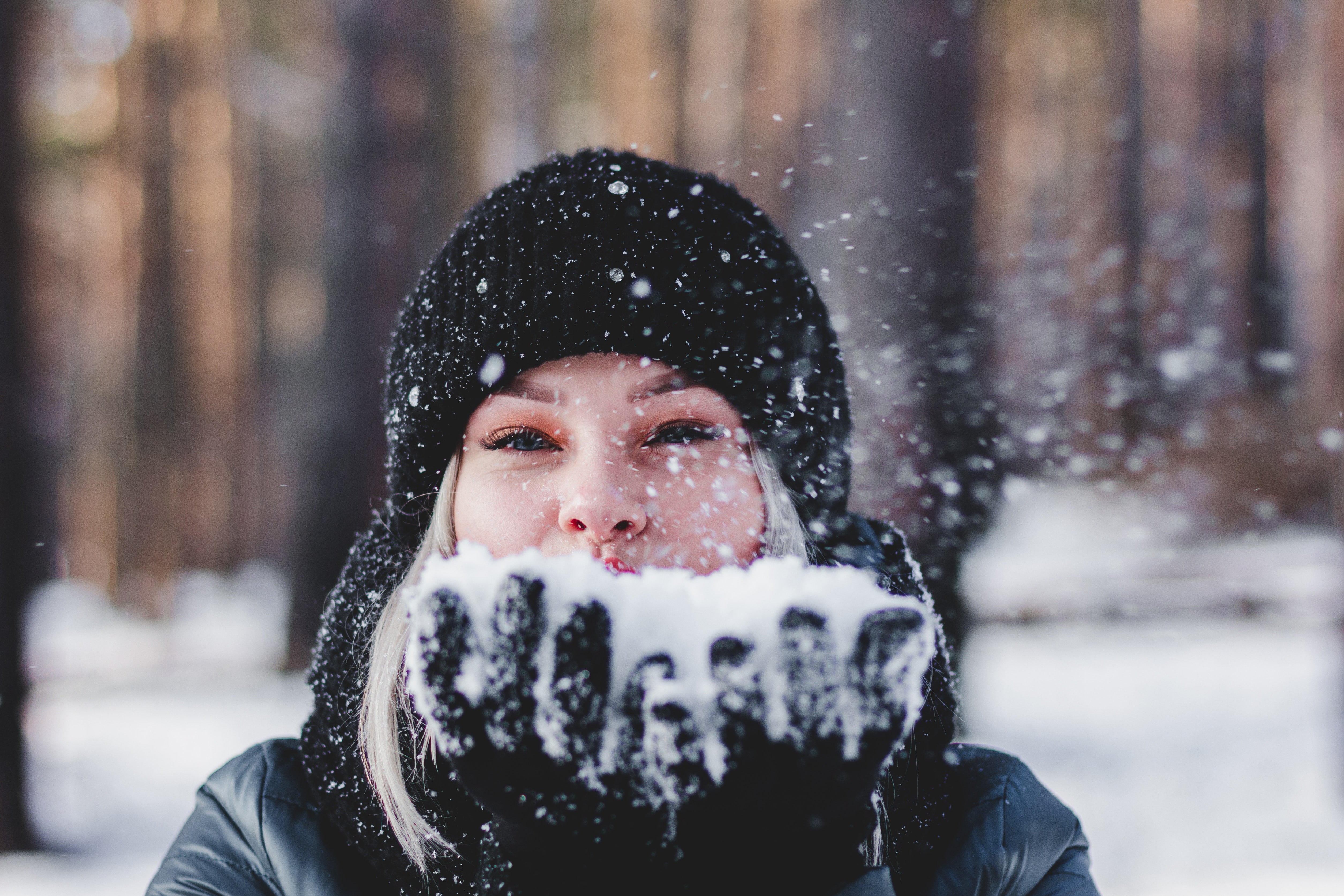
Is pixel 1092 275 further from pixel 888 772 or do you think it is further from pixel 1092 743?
pixel 888 772

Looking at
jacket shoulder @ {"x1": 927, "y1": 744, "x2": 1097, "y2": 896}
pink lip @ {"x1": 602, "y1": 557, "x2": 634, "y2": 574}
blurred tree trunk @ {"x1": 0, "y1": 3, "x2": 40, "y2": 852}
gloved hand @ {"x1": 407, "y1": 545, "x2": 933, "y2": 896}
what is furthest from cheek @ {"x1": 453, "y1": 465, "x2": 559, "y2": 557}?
blurred tree trunk @ {"x1": 0, "y1": 3, "x2": 40, "y2": 852}

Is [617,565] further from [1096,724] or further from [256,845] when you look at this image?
[1096,724]

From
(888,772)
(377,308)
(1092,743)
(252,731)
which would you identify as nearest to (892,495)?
(888,772)

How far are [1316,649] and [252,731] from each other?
1132 cm

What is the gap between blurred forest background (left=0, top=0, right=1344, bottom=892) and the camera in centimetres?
344

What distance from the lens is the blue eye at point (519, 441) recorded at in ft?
4.54

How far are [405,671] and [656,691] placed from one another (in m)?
0.69

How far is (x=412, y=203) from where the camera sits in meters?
5.20

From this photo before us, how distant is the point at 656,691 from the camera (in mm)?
984

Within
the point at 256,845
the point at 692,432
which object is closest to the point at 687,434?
the point at 692,432

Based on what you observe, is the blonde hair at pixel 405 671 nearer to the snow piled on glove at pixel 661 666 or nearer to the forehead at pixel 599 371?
the forehead at pixel 599 371

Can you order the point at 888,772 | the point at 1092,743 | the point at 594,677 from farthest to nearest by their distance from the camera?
the point at 1092,743, the point at 888,772, the point at 594,677

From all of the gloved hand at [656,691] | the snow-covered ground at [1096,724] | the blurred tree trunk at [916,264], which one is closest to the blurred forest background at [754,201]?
the blurred tree trunk at [916,264]

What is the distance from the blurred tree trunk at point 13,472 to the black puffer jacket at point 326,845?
374 cm
